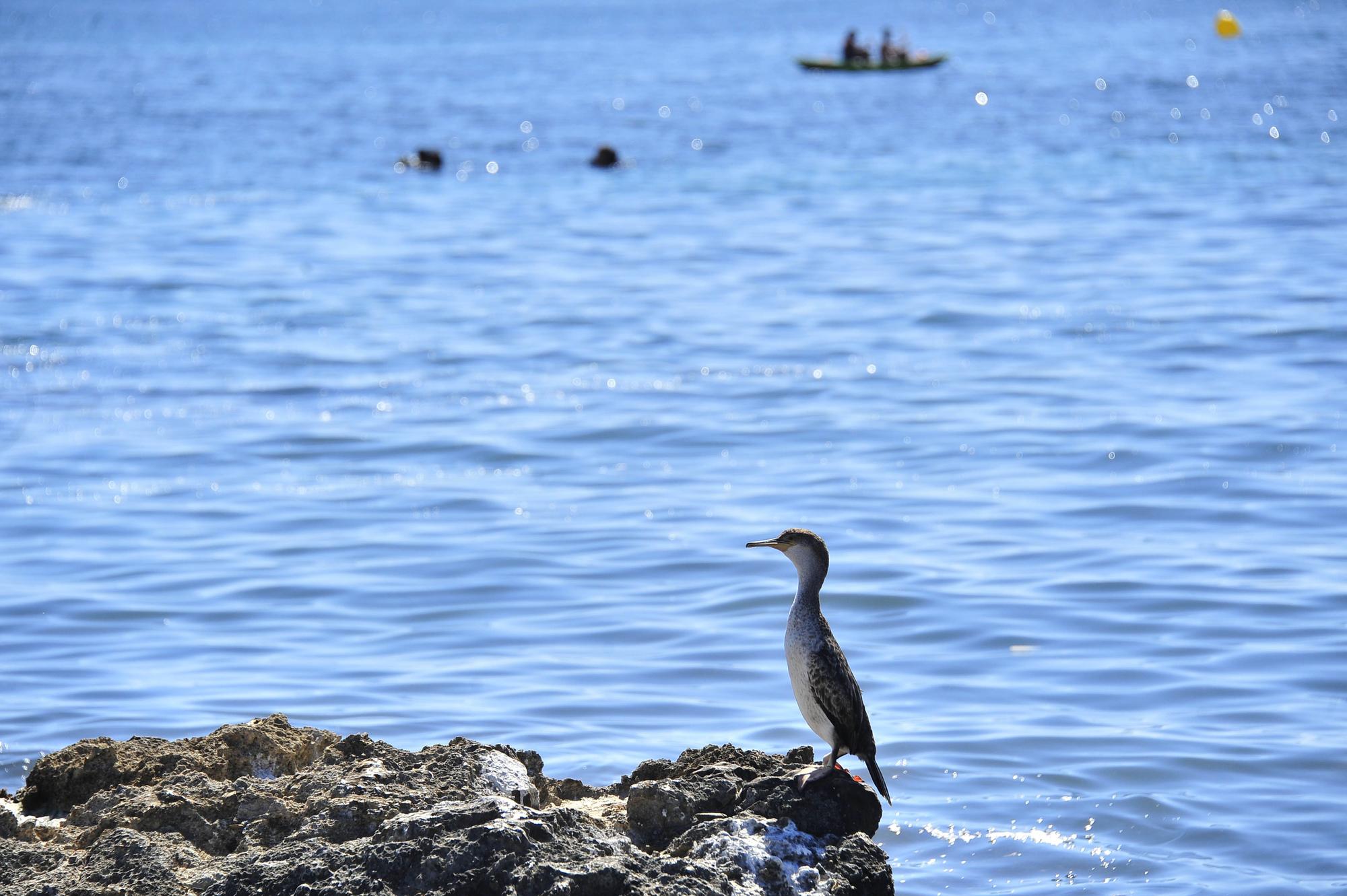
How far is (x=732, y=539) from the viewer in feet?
36.3

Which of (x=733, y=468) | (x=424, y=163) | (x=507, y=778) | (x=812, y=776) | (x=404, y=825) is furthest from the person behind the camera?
(x=424, y=163)

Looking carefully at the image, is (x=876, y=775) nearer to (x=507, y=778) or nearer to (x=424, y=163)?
(x=507, y=778)

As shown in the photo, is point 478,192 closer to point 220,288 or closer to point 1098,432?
point 220,288

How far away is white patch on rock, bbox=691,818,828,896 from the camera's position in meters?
4.51

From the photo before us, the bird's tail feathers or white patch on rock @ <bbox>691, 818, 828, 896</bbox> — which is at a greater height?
the bird's tail feathers

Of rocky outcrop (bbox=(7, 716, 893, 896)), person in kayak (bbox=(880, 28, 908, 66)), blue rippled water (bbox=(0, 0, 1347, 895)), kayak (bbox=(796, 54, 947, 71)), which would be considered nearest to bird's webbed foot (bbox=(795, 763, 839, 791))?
rocky outcrop (bbox=(7, 716, 893, 896))

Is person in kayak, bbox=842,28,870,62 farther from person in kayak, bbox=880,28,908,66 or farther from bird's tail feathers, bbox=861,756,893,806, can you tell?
bird's tail feathers, bbox=861,756,893,806

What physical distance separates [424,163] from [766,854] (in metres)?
31.1

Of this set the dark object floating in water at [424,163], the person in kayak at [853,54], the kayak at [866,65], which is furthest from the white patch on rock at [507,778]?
the person in kayak at [853,54]

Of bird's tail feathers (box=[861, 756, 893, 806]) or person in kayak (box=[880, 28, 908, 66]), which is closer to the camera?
bird's tail feathers (box=[861, 756, 893, 806])

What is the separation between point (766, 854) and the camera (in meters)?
4.58

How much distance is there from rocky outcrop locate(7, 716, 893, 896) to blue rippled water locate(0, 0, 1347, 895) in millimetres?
1848

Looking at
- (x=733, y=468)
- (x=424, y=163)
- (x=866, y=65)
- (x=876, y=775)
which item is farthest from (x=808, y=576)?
(x=866, y=65)

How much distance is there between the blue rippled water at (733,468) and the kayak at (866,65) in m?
17.3
